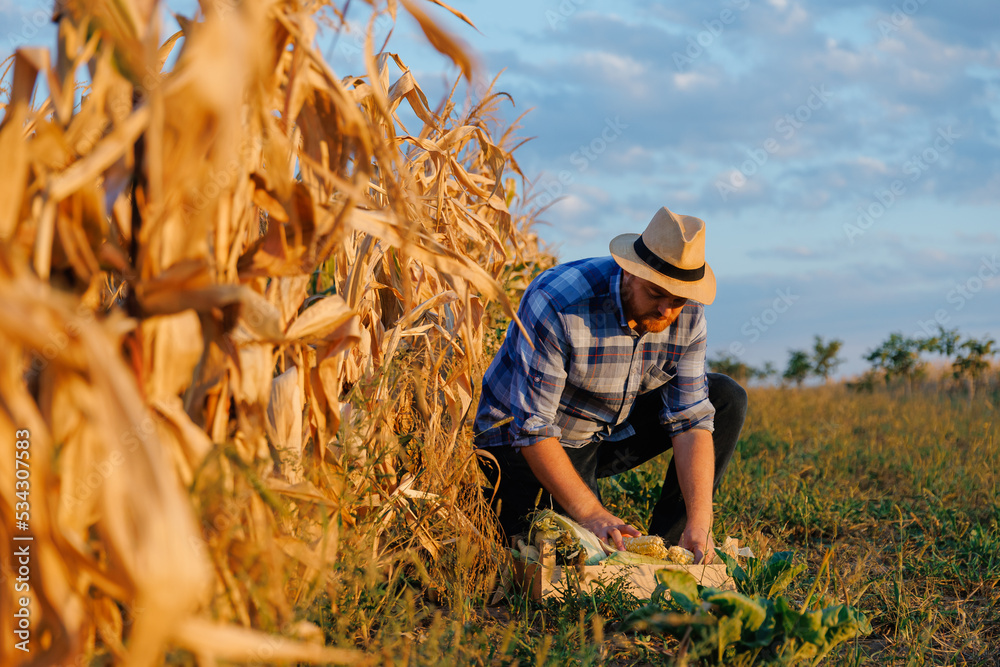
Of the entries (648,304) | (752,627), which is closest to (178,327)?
(752,627)

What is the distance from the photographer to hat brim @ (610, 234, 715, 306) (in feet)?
9.02

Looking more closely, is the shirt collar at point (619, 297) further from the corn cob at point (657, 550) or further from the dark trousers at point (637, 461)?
the corn cob at point (657, 550)

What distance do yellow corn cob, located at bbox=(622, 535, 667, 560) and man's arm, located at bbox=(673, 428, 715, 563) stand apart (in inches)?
7.1

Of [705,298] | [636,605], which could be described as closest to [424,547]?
[636,605]

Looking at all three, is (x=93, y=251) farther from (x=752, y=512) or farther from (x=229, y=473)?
(x=752, y=512)

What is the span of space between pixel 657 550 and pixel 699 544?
0.25m

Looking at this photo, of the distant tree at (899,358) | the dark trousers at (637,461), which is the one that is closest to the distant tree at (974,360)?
the distant tree at (899,358)

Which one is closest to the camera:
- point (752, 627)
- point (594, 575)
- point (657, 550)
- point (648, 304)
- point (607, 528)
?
point (752, 627)

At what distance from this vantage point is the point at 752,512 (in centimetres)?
365

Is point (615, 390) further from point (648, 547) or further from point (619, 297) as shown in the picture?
point (648, 547)

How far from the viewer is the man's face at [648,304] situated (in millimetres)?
2852

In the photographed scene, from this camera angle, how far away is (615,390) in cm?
320

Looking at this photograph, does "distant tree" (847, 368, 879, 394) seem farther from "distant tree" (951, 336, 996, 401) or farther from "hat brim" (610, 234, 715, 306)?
"hat brim" (610, 234, 715, 306)

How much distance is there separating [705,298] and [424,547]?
146cm
